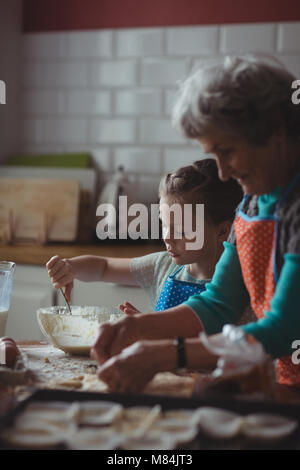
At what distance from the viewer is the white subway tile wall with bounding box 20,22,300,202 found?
297 cm

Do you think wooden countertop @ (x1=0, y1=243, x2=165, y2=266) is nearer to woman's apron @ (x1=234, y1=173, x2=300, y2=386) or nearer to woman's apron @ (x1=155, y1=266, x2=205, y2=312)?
woman's apron @ (x1=155, y1=266, x2=205, y2=312)

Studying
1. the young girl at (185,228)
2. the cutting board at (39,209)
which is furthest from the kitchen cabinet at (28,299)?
the young girl at (185,228)

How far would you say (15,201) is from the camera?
9.62 ft

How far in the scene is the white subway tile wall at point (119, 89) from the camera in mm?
2969

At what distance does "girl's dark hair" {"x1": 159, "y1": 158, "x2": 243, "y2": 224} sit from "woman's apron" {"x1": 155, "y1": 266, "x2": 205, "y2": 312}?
185 mm

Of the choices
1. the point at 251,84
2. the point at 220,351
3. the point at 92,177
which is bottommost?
the point at 220,351

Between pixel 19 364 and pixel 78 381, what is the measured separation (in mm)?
138

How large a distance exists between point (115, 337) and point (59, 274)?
466mm

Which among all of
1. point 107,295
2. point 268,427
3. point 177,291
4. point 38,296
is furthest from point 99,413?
point 38,296

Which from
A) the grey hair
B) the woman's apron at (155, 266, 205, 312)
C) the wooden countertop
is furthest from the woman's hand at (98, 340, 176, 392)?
the wooden countertop

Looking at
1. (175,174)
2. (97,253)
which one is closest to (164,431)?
(175,174)

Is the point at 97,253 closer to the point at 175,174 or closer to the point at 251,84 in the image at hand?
the point at 175,174

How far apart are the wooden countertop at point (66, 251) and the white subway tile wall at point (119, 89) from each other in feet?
1.30

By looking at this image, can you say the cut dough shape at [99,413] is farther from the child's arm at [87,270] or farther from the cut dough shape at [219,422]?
the child's arm at [87,270]
